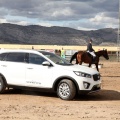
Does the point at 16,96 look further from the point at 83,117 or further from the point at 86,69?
the point at 83,117

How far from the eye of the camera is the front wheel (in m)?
13.0

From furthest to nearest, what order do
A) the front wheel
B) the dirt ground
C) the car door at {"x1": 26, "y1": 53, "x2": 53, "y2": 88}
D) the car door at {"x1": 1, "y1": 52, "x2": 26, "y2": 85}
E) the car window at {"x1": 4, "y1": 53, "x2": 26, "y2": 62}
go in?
the car window at {"x1": 4, "y1": 53, "x2": 26, "y2": 62} < the car door at {"x1": 1, "y1": 52, "x2": 26, "y2": 85} < the car door at {"x1": 26, "y1": 53, "x2": 53, "y2": 88} < the front wheel < the dirt ground

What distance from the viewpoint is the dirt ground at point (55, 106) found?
991 cm

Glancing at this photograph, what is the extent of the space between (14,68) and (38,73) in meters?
1.06

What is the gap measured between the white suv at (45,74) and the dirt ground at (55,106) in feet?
1.34

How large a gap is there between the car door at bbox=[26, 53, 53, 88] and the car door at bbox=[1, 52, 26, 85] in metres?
0.27

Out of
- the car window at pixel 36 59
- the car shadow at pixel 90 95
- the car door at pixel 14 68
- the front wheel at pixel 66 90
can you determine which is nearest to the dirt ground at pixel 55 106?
the car shadow at pixel 90 95

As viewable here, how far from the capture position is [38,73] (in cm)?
1352

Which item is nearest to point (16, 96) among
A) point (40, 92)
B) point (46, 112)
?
point (40, 92)

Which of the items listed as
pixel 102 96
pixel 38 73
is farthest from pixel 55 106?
pixel 102 96

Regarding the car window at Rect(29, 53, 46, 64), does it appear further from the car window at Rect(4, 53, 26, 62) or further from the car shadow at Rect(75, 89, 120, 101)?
the car shadow at Rect(75, 89, 120, 101)

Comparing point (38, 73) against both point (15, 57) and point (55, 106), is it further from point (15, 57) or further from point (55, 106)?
A: point (55, 106)

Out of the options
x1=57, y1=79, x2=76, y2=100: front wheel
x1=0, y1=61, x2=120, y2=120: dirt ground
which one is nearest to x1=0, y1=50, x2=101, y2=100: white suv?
x1=57, y1=79, x2=76, y2=100: front wheel

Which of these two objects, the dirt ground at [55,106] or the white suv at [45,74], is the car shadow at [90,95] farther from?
the white suv at [45,74]
